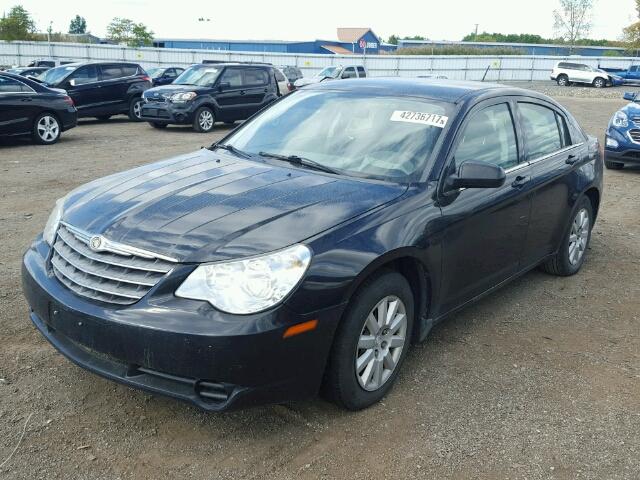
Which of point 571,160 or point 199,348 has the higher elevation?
point 571,160

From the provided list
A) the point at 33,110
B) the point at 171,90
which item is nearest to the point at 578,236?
A: the point at 33,110

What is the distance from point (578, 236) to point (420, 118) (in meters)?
2.40

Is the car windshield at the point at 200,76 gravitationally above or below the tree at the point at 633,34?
below

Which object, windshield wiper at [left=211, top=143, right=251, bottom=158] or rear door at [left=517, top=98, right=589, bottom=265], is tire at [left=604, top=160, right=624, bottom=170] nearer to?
rear door at [left=517, top=98, right=589, bottom=265]

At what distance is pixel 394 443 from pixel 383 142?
1.79 metres

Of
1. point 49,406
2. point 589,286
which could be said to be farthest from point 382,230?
point 589,286

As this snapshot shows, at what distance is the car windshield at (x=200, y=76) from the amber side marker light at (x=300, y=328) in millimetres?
14053

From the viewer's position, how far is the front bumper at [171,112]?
15539 mm

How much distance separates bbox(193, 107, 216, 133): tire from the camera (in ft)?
51.9

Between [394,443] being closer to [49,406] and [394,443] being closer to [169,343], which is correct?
[169,343]

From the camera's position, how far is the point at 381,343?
3.44 m

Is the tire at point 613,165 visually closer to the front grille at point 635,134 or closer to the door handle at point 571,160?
the front grille at point 635,134

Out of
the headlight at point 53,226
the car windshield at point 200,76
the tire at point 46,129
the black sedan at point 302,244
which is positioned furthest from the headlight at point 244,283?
the car windshield at point 200,76

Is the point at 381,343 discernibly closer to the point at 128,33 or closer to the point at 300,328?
the point at 300,328
